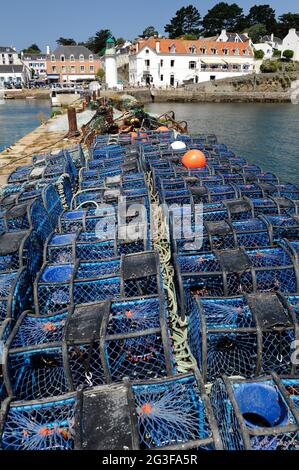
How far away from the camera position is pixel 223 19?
93062 millimetres

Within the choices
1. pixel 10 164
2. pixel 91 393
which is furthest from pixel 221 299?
pixel 10 164

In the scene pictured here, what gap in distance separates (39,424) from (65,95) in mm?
58478

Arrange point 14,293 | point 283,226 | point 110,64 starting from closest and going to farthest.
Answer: point 14,293, point 283,226, point 110,64

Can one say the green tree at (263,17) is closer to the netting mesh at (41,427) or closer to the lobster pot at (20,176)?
the lobster pot at (20,176)

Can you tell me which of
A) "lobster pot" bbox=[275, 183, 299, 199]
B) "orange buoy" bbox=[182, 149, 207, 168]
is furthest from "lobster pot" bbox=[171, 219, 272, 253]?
"orange buoy" bbox=[182, 149, 207, 168]

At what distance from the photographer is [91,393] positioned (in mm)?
2445

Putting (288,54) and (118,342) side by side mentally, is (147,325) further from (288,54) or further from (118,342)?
(288,54)

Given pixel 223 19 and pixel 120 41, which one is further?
pixel 120 41

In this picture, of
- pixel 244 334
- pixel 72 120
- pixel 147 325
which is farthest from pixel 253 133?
pixel 147 325

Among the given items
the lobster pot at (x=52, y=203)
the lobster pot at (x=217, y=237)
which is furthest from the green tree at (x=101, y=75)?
the lobster pot at (x=217, y=237)

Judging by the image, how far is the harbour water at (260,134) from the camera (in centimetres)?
1880
